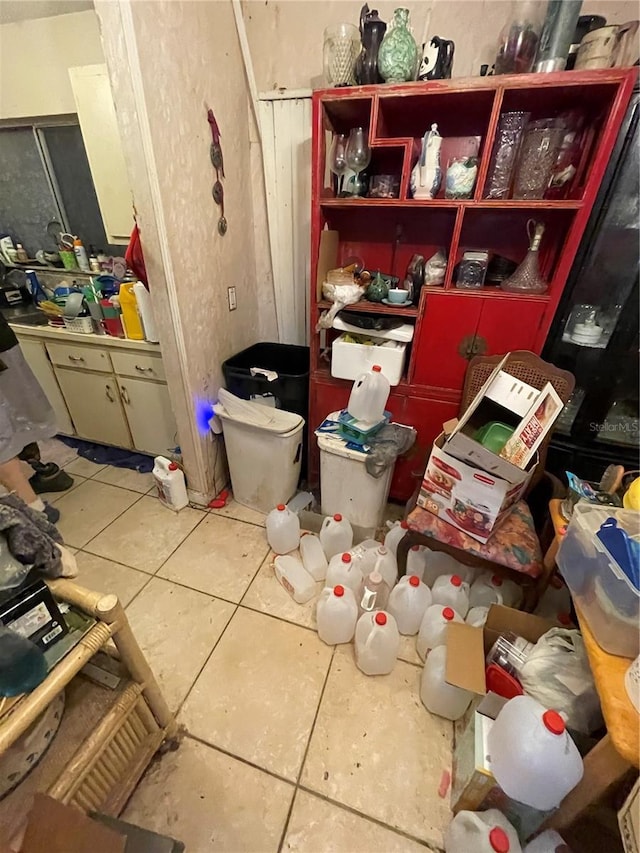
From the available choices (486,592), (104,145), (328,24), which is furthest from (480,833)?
(104,145)

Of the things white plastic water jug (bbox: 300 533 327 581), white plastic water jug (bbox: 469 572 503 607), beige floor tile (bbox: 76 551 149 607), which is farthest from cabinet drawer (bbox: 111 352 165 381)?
white plastic water jug (bbox: 469 572 503 607)

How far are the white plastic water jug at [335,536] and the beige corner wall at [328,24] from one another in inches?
75.5

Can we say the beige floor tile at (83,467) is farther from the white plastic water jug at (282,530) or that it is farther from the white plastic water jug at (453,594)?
the white plastic water jug at (453,594)

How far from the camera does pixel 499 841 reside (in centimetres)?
72

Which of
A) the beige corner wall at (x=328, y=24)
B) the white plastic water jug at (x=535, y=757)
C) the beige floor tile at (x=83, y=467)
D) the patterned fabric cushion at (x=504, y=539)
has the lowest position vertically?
the beige floor tile at (x=83, y=467)

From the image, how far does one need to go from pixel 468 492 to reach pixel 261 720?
99 cm

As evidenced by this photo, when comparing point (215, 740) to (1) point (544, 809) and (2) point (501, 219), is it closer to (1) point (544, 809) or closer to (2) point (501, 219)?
(1) point (544, 809)

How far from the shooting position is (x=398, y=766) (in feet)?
3.33

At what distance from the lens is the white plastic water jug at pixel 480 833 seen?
750 millimetres

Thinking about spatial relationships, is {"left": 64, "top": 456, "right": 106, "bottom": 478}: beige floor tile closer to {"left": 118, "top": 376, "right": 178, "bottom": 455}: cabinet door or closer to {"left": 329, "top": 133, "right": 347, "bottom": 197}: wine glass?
{"left": 118, "top": 376, "right": 178, "bottom": 455}: cabinet door

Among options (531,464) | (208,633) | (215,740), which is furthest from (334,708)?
(531,464)

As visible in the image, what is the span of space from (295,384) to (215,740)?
52.6 inches

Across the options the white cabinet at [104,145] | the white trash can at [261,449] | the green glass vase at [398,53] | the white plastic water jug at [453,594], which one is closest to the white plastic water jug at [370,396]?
the white trash can at [261,449]

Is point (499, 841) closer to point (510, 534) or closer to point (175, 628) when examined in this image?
point (510, 534)
